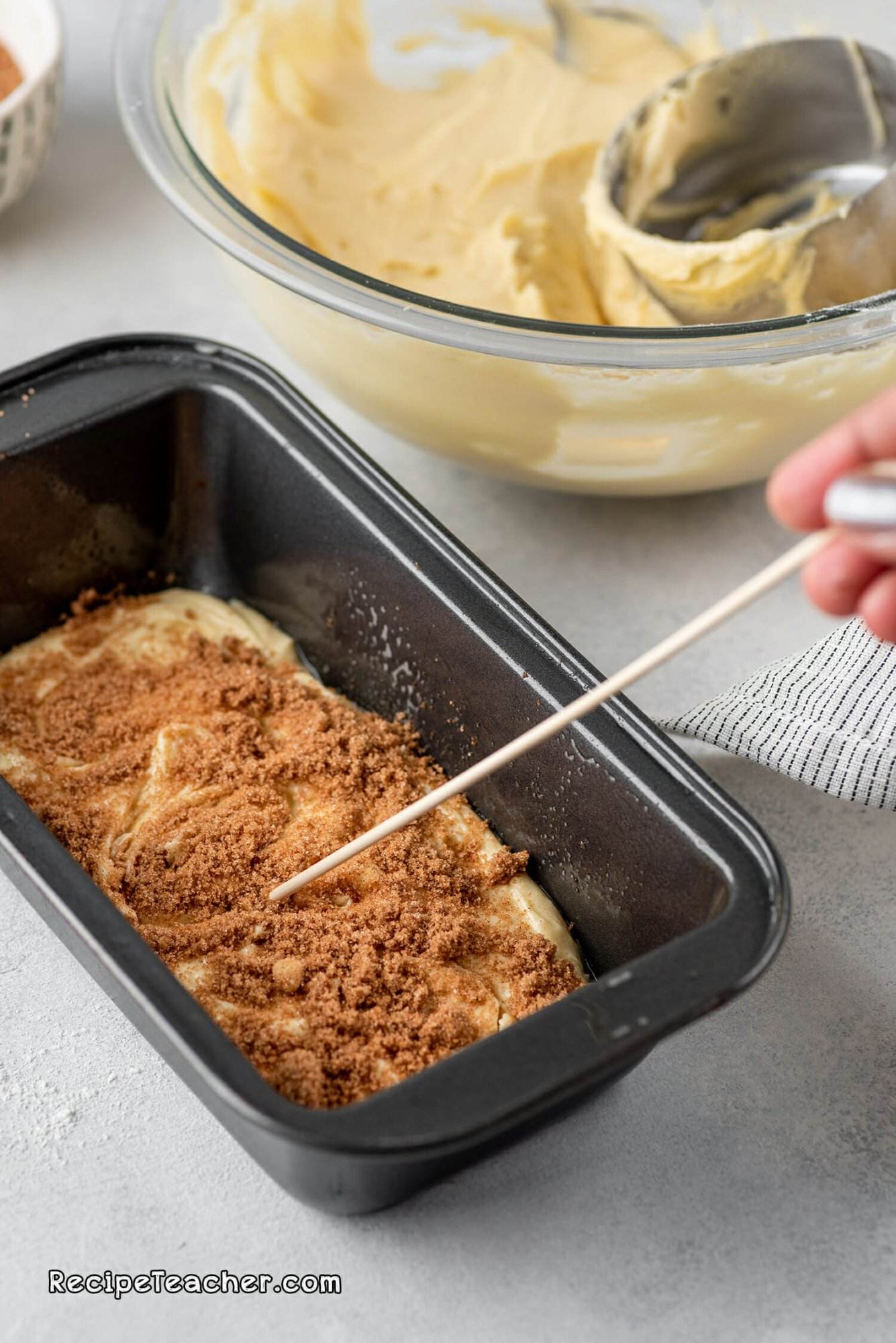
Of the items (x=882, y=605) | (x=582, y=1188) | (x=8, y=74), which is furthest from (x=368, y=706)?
(x=8, y=74)

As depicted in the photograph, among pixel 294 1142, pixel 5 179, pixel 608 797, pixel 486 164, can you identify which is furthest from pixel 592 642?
pixel 5 179

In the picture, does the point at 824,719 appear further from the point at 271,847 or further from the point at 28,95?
the point at 28,95

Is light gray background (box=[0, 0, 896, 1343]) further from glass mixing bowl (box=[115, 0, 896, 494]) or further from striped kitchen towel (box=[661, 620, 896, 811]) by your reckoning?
glass mixing bowl (box=[115, 0, 896, 494])

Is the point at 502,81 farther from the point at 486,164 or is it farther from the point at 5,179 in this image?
the point at 5,179

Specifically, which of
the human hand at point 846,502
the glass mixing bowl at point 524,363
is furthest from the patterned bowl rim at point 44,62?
the human hand at point 846,502

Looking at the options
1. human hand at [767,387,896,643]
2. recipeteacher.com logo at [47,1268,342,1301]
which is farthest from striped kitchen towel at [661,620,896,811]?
recipeteacher.com logo at [47,1268,342,1301]

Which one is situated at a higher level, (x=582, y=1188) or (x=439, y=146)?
(x=439, y=146)
